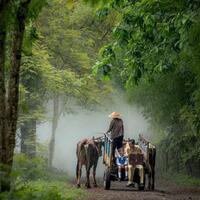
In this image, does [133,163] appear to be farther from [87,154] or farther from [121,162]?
[87,154]

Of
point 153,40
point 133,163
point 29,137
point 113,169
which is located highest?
point 153,40

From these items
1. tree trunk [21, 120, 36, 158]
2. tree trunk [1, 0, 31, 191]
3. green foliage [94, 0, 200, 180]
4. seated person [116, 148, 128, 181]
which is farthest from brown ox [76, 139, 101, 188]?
tree trunk [1, 0, 31, 191]

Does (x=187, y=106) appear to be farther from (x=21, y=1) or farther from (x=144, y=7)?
(x=21, y=1)

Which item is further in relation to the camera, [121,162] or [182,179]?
[182,179]

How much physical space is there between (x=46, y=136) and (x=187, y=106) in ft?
164

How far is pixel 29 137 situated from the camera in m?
28.6

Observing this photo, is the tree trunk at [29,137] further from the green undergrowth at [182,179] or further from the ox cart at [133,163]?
the ox cart at [133,163]

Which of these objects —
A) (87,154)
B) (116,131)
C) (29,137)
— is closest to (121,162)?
(116,131)

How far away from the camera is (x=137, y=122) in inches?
2245

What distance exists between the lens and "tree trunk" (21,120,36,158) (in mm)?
28372

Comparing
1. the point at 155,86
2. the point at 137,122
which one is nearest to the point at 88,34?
the point at 155,86

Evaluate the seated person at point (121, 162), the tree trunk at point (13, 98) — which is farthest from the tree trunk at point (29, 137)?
the tree trunk at point (13, 98)

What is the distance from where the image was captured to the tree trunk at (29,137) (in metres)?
28.4

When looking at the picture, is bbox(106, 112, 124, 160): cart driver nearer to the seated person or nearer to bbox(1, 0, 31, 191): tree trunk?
the seated person
